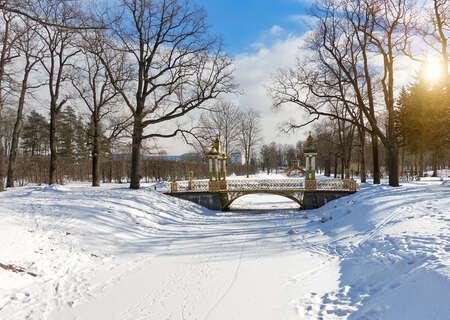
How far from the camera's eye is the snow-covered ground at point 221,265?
15.8 ft

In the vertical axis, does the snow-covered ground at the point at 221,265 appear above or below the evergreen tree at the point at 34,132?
below

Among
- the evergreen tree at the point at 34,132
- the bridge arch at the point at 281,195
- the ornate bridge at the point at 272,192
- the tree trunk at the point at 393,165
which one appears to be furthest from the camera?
the evergreen tree at the point at 34,132

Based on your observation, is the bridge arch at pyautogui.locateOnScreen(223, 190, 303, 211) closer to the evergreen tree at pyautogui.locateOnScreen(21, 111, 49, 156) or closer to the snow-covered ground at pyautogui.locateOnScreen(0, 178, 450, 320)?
the snow-covered ground at pyautogui.locateOnScreen(0, 178, 450, 320)

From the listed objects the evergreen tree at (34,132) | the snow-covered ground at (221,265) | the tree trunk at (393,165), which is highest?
the evergreen tree at (34,132)

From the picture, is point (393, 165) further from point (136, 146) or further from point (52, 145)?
point (52, 145)

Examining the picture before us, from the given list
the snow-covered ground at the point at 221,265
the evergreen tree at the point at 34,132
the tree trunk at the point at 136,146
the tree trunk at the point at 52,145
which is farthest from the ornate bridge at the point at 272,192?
the evergreen tree at the point at 34,132

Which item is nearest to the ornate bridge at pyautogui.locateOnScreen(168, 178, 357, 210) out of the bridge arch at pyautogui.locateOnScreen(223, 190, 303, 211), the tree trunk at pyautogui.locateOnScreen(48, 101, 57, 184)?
the bridge arch at pyautogui.locateOnScreen(223, 190, 303, 211)

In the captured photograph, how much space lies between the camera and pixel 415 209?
364 inches

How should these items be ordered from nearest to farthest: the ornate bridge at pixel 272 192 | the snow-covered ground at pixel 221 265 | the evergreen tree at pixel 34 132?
the snow-covered ground at pixel 221 265, the ornate bridge at pixel 272 192, the evergreen tree at pixel 34 132

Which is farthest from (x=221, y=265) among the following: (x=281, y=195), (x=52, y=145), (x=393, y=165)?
(x=52, y=145)

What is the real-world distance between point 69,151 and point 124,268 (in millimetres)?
38226

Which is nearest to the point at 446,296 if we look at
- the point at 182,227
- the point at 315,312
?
the point at 315,312

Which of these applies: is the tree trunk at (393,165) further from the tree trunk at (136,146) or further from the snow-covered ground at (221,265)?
the tree trunk at (136,146)

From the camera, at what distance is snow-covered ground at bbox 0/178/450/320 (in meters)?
4.80
